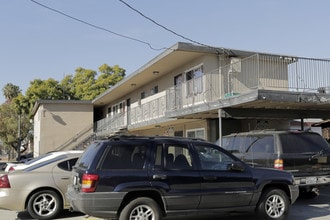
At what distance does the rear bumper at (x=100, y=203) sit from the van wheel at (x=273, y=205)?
2.84 m

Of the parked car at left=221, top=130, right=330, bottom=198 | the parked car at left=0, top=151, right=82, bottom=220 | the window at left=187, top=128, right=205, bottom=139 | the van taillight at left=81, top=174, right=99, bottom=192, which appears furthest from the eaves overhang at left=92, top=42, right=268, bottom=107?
the van taillight at left=81, top=174, right=99, bottom=192

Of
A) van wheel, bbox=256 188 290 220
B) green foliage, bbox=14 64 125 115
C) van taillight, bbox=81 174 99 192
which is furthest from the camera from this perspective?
green foliage, bbox=14 64 125 115

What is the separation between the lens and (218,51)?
17672 millimetres

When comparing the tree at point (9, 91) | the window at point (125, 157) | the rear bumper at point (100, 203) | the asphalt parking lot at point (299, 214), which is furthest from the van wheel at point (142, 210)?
the tree at point (9, 91)

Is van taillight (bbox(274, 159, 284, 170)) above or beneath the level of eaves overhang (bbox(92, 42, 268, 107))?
beneath

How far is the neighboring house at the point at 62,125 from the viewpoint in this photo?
33.9 metres

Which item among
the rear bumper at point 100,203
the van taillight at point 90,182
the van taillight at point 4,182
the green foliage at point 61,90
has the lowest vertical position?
the rear bumper at point 100,203

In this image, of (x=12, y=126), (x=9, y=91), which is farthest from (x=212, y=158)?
(x=9, y=91)

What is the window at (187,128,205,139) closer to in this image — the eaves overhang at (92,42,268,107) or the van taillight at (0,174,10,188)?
the eaves overhang at (92,42,268,107)

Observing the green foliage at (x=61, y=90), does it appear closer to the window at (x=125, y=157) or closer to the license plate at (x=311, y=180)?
the license plate at (x=311, y=180)

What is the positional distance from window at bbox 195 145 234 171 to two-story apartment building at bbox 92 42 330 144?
4789 mm

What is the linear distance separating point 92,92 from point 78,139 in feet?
56.7

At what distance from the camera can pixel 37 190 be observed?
886cm

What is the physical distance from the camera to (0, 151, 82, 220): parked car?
28.3ft
